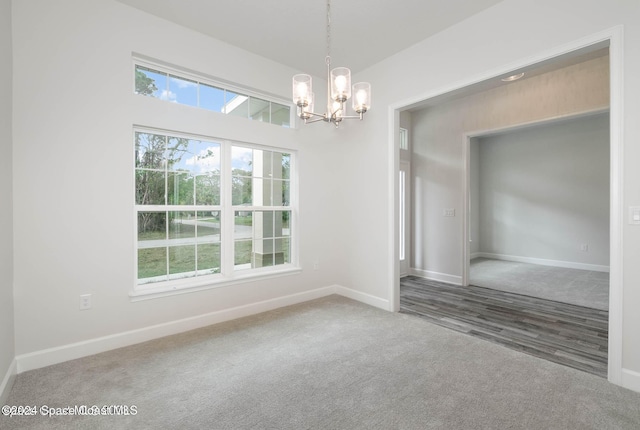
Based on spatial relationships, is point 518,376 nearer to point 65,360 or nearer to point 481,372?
point 481,372

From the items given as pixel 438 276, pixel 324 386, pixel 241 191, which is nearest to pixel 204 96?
pixel 241 191

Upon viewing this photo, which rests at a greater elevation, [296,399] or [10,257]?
[10,257]

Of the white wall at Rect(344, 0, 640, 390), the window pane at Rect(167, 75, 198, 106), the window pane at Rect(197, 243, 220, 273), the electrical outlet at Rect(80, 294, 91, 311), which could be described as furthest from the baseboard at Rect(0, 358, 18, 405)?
the white wall at Rect(344, 0, 640, 390)

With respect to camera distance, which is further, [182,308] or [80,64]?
[182,308]

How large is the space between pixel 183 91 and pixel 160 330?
247 cm

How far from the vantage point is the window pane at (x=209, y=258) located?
10.8 ft

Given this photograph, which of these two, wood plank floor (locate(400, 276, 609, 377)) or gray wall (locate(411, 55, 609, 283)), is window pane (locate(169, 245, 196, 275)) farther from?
gray wall (locate(411, 55, 609, 283))

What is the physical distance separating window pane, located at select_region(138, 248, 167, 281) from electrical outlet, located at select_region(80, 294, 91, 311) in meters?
0.44

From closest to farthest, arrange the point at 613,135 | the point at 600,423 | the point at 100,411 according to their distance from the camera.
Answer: the point at 600,423, the point at 100,411, the point at 613,135

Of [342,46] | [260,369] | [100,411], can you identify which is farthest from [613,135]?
[100,411]

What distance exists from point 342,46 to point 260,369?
11.2 ft

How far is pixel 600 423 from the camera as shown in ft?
5.66

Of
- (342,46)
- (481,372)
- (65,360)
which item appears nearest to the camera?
(481,372)

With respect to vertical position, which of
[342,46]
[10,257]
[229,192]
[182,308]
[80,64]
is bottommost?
[182,308]
